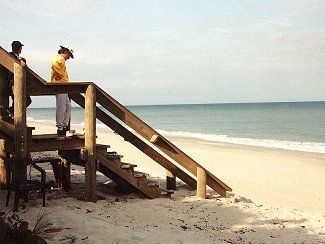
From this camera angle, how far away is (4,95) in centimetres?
819

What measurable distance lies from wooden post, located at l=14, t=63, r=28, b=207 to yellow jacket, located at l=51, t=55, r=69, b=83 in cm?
105

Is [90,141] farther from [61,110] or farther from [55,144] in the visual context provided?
[61,110]

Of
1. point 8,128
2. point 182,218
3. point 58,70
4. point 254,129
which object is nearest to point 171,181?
point 182,218

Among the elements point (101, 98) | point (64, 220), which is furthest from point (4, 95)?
point (64, 220)

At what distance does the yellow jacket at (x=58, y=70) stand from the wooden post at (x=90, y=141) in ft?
2.53

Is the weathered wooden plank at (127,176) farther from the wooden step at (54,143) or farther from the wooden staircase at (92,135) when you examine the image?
the wooden step at (54,143)

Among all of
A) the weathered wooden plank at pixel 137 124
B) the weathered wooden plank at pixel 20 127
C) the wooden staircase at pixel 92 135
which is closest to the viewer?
the weathered wooden plank at pixel 20 127

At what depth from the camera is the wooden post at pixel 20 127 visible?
681cm

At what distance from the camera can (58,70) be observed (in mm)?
7879

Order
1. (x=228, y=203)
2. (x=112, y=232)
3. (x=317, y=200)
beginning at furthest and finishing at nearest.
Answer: (x=317, y=200)
(x=228, y=203)
(x=112, y=232)

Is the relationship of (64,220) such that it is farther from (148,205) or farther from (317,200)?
(317,200)

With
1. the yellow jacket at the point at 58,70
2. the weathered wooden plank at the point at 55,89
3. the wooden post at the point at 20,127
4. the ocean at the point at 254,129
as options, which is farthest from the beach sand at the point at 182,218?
the ocean at the point at 254,129

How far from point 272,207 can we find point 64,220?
4411mm

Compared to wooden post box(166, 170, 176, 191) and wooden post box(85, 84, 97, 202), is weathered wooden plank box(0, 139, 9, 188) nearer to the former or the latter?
wooden post box(85, 84, 97, 202)
